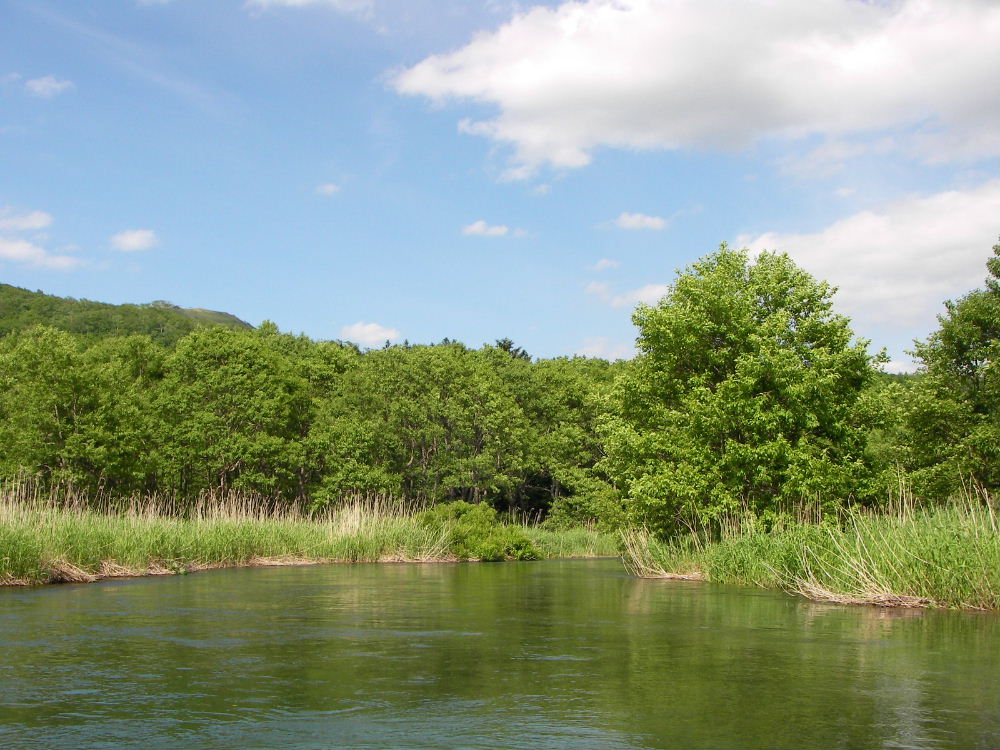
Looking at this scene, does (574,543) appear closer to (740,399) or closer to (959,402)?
(959,402)

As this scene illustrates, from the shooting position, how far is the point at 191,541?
98.6 feet

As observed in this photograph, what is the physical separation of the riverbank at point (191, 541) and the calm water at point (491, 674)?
3447 millimetres

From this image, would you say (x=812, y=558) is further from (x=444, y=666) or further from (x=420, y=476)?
(x=420, y=476)

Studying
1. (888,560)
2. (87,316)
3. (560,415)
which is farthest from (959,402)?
(87,316)

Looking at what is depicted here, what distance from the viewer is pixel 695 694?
9945mm

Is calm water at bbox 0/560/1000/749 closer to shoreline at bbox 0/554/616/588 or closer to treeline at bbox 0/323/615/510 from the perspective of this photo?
shoreline at bbox 0/554/616/588

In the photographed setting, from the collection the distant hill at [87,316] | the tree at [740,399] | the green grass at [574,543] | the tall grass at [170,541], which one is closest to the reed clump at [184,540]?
the tall grass at [170,541]

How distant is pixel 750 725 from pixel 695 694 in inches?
55.9

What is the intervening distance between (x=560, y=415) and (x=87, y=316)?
5090 centimetres

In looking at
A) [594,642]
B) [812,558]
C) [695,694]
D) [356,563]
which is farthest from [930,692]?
[356,563]

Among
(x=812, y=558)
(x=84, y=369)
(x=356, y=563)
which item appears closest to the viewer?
(x=812, y=558)

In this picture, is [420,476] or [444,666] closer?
[444,666]

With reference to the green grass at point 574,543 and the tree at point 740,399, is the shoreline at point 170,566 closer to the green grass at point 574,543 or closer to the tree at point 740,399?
the green grass at point 574,543

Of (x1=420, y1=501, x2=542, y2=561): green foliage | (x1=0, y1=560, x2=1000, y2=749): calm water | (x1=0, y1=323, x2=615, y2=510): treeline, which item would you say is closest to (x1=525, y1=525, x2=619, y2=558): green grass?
(x1=420, y1=501, x2=542, y2=561): green foliage
